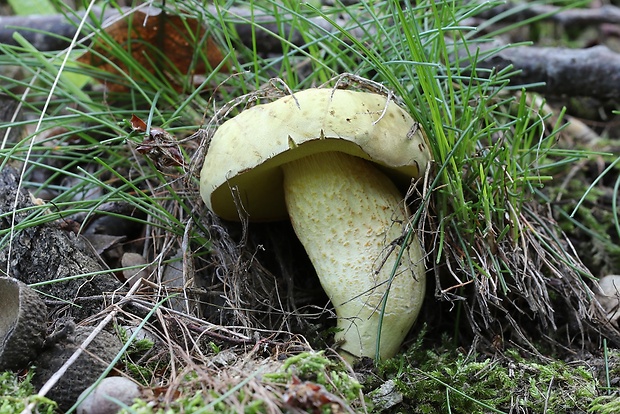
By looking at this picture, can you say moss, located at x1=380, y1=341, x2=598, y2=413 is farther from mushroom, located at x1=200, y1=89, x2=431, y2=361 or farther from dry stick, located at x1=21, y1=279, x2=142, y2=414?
dry stick, located at x1=21, y1=279, x2=142, y2=414

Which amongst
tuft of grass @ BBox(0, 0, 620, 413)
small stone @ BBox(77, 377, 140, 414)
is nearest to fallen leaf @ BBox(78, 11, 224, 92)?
tuft of grass @ BBox(0, 0, 620, 413)

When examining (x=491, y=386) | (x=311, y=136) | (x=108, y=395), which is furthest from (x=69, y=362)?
(x=491, y=386)

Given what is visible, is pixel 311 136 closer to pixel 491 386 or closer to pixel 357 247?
pixel 357 247

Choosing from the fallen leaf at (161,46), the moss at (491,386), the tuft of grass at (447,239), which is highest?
the fallen leaf at (161,46)

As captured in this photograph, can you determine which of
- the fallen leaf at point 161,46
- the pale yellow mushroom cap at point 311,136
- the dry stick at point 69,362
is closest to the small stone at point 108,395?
the dry stick at point 69,362

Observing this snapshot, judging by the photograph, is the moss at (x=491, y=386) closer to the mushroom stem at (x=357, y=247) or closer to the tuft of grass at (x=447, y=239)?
the tuft of grass at (x=447, y=239)
